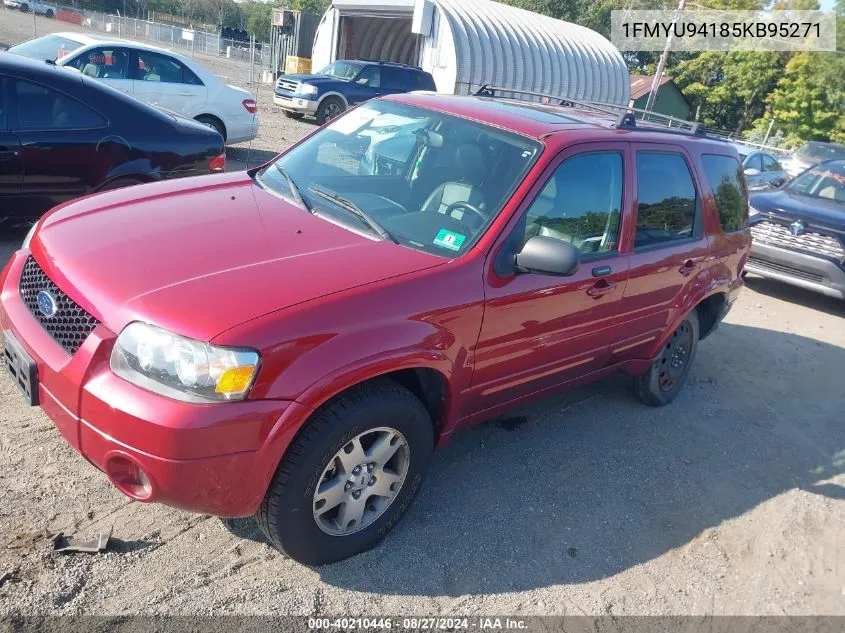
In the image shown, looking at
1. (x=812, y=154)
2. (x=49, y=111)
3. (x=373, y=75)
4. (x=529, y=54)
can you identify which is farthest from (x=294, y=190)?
(x=529, y=54)

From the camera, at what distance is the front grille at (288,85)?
17.8m

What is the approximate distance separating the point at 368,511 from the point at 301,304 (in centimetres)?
111

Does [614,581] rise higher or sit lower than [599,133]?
lower

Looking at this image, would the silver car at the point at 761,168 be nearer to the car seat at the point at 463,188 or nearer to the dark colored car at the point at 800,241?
the dark colored car at the point at 800,241

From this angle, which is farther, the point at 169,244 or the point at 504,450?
the point at 504,450

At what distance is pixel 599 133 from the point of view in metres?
3.91

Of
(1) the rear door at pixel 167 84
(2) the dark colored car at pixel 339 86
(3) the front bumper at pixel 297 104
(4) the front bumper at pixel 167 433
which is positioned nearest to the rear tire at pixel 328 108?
(2) the dark colored car at pixel 339 86

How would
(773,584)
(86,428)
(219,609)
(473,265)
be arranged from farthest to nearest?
(773,584)
(473,265)
(219,609)
(86,428)

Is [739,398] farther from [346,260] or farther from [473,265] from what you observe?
[346,260]

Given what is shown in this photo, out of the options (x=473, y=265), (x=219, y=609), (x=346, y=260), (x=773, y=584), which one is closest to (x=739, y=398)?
(x=773, y=584)

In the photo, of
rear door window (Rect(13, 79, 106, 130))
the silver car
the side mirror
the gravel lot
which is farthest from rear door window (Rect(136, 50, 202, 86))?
the silver car

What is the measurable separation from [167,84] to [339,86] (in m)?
8.18

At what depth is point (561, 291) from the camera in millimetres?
3592

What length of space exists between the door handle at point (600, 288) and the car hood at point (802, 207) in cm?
617
